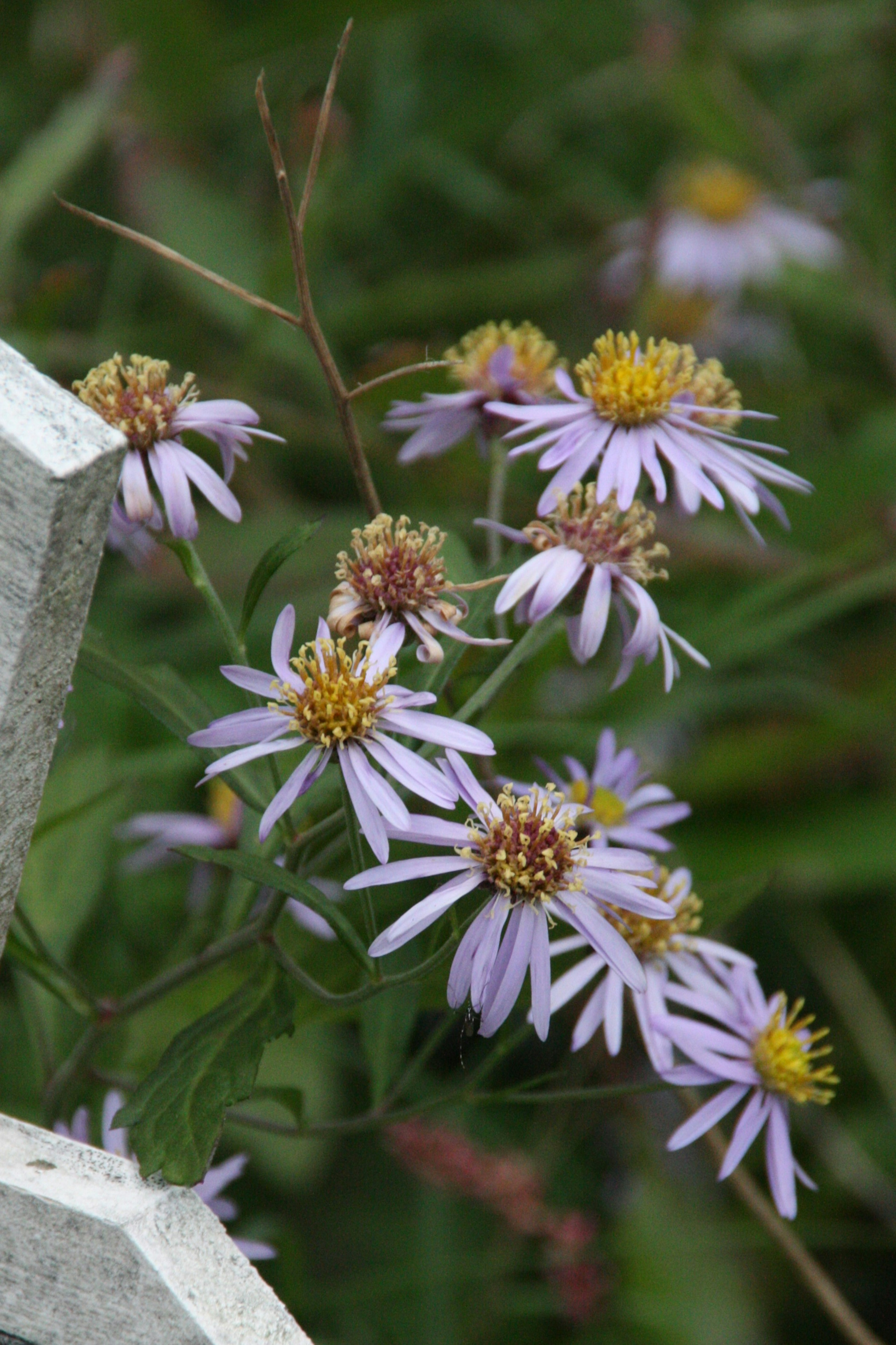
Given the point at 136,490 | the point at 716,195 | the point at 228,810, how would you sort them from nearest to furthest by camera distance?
1. the point at 136,490
2. the point at 228,810
3. the point at 716,195

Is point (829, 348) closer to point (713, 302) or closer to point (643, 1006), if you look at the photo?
point (713, 302)

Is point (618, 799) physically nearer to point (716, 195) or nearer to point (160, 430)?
point (160, 430)

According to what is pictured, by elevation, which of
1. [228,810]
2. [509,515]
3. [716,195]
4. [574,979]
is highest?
[716,195]

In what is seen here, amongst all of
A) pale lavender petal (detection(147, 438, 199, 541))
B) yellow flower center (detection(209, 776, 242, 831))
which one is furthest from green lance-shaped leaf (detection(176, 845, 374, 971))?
yellow flower center (detection(209, 776, 242, 831))

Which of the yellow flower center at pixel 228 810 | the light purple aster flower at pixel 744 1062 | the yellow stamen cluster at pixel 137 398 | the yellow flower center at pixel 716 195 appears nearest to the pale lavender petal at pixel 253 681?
the yellow stamen cluster at pixel 137 398

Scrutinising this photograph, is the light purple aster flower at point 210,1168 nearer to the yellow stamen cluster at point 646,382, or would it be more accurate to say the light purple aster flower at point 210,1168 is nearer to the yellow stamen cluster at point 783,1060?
the yellow stamen cluster at point 783,1060

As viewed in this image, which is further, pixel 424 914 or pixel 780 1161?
pixel 780 1161

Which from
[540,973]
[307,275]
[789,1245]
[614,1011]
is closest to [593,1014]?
[614,1011]
